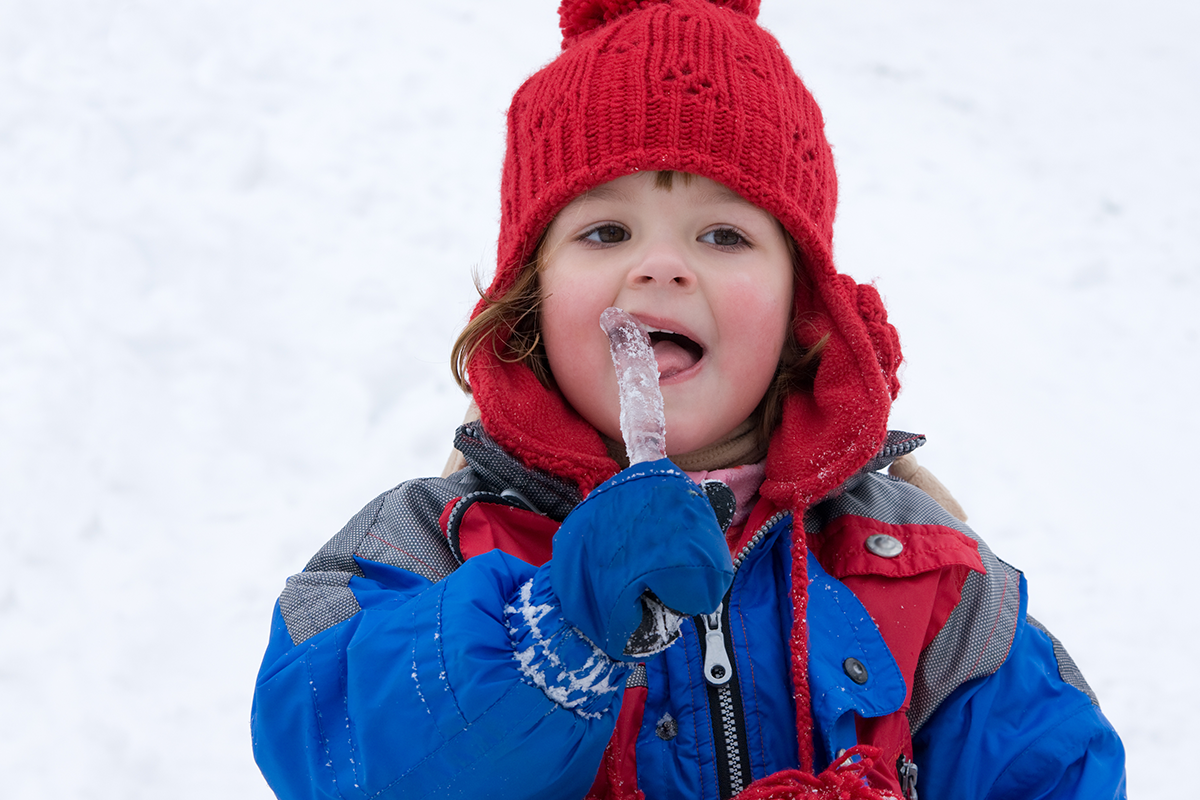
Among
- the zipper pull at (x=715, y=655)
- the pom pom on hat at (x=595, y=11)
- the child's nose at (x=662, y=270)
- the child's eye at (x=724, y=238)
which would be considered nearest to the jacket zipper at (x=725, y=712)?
the zipper pull at (x=715, y=655)

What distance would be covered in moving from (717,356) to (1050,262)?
3061 mm

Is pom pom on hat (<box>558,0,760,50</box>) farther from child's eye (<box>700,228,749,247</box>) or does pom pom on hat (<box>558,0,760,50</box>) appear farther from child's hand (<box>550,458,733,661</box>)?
Result: child's hand (<box>550,458,733,661</box>)

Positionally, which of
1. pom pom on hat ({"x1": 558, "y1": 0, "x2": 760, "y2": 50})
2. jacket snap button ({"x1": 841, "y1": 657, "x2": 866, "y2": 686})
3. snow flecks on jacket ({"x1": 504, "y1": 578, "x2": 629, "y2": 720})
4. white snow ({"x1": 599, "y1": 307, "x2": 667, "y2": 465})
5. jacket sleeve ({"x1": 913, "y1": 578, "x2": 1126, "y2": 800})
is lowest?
jacket sleeve ({"x1": 913, "y1": 578, "x2": 1126, "y2": 800})

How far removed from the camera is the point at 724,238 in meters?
1.78

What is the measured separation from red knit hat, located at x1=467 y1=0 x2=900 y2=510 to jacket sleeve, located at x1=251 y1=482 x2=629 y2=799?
0.47 meters

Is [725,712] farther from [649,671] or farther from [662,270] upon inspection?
[662,270]

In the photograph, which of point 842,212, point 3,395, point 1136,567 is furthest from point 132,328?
point 1136,567

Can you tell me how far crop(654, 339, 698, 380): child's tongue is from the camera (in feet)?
5.61

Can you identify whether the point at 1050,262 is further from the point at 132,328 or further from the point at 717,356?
the point at 132,328

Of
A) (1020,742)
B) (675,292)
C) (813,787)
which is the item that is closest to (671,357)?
(675,292)

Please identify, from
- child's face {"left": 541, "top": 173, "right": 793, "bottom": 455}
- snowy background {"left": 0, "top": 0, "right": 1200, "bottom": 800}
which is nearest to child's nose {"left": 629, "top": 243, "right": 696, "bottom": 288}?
child's face {"left": 541, "top": 173, "right": 793, "bottom": 455}

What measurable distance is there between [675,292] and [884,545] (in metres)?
0.59

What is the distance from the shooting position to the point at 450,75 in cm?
467

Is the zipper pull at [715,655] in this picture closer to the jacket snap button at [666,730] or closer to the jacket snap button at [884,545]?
the jacket snap button at [666,730]
